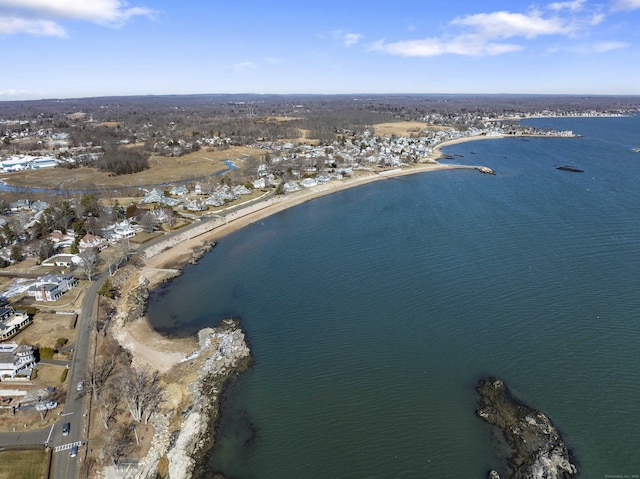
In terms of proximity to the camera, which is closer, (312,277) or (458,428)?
(458,428)

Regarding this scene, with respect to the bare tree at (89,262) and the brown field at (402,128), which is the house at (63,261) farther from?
the brown field at (402,128)

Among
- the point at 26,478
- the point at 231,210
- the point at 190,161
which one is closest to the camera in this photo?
the point at 26,478

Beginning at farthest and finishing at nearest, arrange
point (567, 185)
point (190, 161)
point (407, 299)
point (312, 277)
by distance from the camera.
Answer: point (190, 161)
point (567, 185)
point (312, 277)
point (407, 299)

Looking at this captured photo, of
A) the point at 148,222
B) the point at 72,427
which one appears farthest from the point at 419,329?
the point at 148,222

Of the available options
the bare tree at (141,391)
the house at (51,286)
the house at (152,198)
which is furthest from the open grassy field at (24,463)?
the house at (152,198)

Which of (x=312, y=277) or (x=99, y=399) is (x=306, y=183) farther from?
(x=99, y=399)

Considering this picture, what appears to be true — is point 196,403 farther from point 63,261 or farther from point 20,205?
point 20,205

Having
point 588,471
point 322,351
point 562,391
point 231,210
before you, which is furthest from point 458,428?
point 231,210
